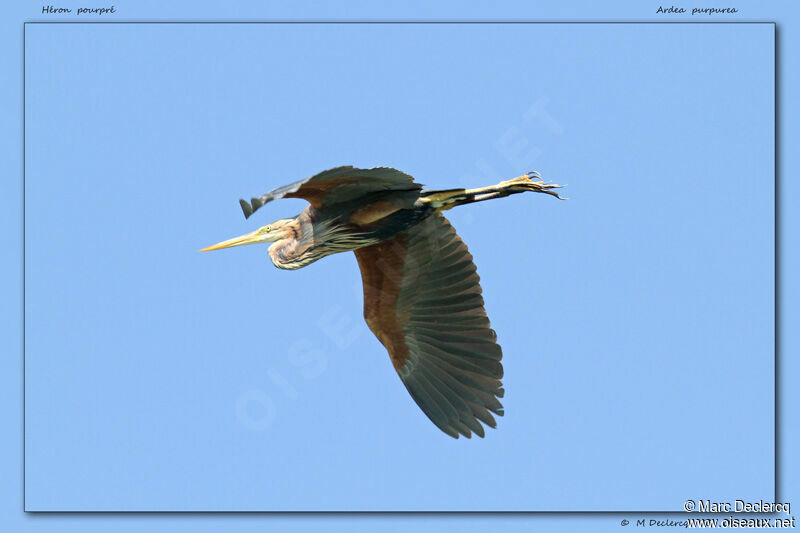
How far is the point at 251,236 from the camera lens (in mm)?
10367

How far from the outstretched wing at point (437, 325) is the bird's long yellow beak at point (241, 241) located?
0.94 meters

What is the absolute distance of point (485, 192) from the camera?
986cm

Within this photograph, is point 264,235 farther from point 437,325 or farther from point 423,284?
point 437,325

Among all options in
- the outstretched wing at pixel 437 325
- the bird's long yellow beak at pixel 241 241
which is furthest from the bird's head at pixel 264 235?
the outstretched wing at pixel 437 325

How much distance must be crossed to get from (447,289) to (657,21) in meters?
2.92

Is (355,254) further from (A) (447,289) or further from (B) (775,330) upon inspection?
(B) (775,330)

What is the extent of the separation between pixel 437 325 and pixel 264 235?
5.90ft

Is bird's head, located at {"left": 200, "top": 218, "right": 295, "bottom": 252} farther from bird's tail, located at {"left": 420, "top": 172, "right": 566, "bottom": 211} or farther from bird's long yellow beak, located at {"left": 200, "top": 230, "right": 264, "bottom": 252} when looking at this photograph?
bird's tail, located at {"left": 420, "top": 172, "right": 566, "bottom": 211}

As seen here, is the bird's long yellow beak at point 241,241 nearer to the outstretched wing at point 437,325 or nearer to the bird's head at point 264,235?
the bird's head at point 264,235

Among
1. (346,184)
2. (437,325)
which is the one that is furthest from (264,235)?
(437,325)

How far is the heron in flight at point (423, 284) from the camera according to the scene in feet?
31.8

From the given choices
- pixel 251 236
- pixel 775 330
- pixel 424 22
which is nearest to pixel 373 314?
pixel 251 236

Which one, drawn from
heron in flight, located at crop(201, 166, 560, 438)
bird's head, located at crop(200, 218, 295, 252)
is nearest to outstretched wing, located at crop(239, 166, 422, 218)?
heron in flight, located at crop(201, 166, 560, 438)

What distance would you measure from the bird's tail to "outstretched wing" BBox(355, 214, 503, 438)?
1.99 feet
